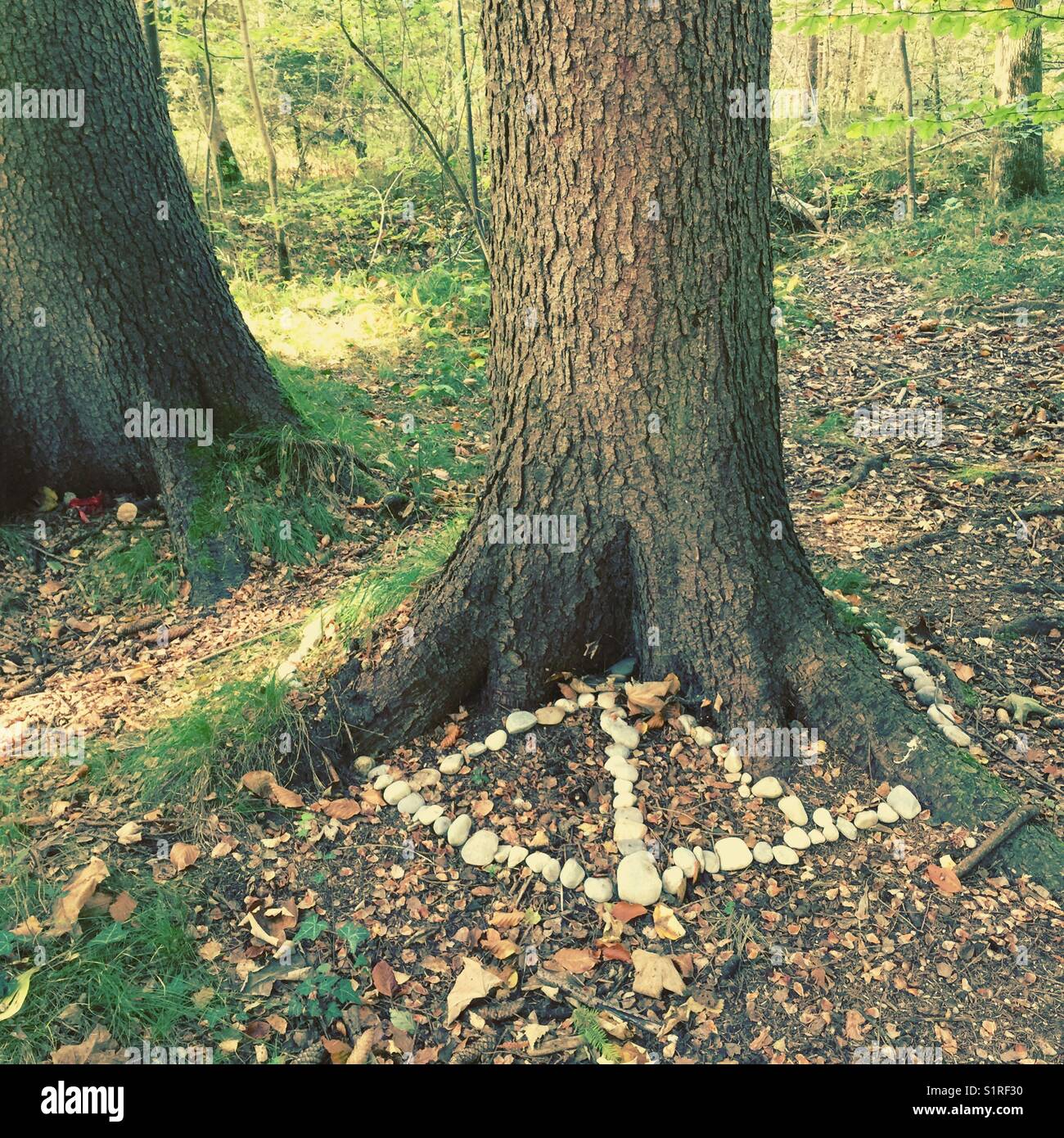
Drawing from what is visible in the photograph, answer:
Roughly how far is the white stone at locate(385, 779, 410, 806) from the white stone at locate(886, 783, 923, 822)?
1.48 meters

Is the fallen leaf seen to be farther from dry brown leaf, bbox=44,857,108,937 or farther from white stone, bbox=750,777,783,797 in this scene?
white stone, bbox=750,777,783,797

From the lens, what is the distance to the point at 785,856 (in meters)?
2.58

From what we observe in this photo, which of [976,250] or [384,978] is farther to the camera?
[976,250]

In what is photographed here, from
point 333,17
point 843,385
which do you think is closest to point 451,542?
point 843,385

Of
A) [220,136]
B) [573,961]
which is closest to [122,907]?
[573,961]

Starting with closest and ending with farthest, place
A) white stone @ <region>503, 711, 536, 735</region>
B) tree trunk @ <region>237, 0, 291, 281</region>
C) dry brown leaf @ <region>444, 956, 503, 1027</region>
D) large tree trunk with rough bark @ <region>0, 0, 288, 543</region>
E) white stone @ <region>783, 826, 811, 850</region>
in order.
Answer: dry brown leaf @ <region>444, 956, 503, 1027</region> → white stone @ <region>783, 826, 811, 850</region> → white stone @ <region>503, 711, 536, 735</region> → large tree trunk with rough bark @ <region>0, 0, 288, 543</region> → tree trunk @ <region>237, 0, 291, 281</region>

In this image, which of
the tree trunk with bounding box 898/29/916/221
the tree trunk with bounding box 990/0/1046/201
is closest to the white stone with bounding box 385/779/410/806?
the tree trunk with bounding box 990/0/1046/201

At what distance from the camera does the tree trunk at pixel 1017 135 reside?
337 inches

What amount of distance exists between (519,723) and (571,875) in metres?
0.56

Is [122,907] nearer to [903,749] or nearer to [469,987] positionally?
[469,987]

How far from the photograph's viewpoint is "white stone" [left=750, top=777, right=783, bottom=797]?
272 centimetres

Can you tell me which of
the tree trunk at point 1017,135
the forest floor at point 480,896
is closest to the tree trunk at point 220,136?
the tree trunk at point 1017,135

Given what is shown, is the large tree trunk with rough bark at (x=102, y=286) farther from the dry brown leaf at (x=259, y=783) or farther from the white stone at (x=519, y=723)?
the white stone at (x=519, y=723)

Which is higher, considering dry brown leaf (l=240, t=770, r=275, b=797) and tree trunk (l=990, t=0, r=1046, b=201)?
tree trunk (l=990, t=0, r=1046, b=201)
